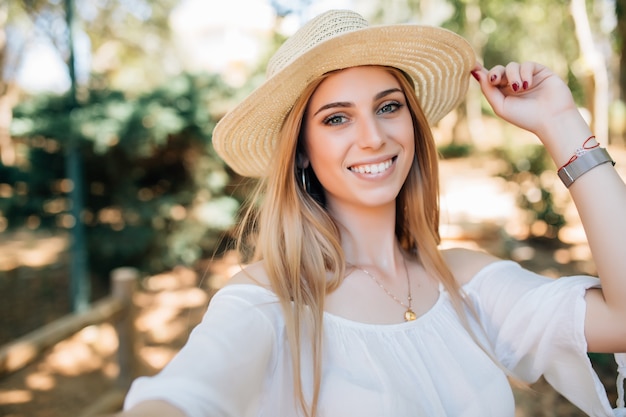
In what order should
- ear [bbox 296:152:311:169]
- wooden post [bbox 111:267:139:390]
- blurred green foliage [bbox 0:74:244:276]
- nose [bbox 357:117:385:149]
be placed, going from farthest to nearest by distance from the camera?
1. blurred green foliage [bbox 0:74:244:276]
2. wooden post [bbox 111:267:139:390]
3. ear [bbox 296:152:311:169]
4. nose [bbox 357:117:385:149]

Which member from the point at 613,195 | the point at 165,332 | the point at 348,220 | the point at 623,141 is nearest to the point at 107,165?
the point at 165,332

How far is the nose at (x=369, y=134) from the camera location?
1613 millimetres

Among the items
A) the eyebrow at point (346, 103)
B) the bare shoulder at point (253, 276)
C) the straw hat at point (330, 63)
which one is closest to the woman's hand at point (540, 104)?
the straw hat at point (330, 63)

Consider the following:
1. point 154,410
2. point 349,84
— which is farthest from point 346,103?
point 154,410

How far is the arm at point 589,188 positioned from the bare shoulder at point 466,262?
41 cm

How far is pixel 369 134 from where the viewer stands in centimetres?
162

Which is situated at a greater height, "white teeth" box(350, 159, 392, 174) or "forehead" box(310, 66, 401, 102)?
"forehead" box(310, 66, 401, 102)

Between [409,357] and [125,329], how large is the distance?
3.12 m

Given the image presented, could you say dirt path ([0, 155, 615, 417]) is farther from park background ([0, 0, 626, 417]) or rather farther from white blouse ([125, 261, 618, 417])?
white blouse ([125, 261, 618, 417])

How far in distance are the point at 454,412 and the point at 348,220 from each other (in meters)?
0.74

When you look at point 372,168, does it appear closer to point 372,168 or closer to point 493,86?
point 372,168

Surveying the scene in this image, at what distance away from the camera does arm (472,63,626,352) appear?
1463 mm

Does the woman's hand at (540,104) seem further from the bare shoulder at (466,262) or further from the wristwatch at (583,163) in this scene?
the bare shoulder at (466,262)

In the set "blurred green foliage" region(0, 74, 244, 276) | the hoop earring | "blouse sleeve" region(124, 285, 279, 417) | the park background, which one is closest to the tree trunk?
the park background
